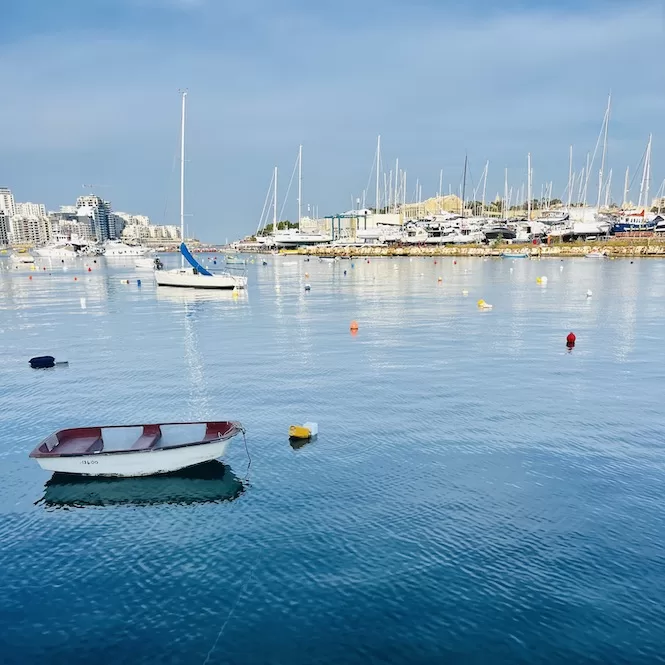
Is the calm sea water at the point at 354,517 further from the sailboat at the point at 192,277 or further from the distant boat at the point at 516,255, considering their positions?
the distant boat at the point at 516,255

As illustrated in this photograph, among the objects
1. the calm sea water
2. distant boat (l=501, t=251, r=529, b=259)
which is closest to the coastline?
distant boat (l=501, t=251, r=529, b=259)

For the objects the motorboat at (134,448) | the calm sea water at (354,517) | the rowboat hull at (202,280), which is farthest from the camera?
the rowboat hull at (202,280)

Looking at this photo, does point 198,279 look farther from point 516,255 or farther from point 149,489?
point 516,255

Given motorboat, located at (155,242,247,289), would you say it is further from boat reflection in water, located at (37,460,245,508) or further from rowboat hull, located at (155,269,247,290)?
boat reflection in water, located at (37,460,245,508)

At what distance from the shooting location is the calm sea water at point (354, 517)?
461 inches

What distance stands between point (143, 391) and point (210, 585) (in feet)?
58.8

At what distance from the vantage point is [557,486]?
17906 millimetres

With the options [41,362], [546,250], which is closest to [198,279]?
[41,362]

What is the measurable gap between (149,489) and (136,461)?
1.10 metres

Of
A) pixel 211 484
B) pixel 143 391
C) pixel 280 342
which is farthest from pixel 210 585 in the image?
pixel 280 342

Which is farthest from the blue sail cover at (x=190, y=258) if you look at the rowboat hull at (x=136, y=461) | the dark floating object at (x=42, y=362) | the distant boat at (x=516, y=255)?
the distant boat at (x=516, y=255)

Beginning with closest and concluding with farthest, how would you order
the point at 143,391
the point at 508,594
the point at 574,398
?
the point at 508,594 < the point at 574,398 < the point at 143,391

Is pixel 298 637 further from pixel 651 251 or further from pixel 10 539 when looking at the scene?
pixel 651 251

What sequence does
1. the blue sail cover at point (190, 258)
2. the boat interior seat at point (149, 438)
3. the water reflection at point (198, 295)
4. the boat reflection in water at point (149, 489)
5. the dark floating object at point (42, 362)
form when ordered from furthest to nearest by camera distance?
the blue sail cover at point (190, 258), the water reflection at point (198, 295), the dark floating object at point (42, 362), the boat interior seat at point (149, 438), the boat reflection in water at point (149, 489)
